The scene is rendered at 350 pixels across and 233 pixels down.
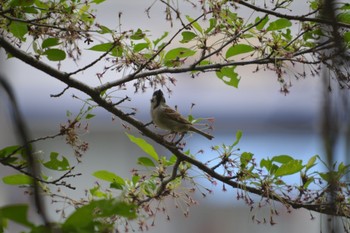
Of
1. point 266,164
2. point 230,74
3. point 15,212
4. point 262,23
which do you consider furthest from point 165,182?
point 15,212

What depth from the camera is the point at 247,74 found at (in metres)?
6.96

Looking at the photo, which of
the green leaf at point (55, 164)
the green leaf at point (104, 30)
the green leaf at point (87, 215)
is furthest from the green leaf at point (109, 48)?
the green leaf at point (87, 215)

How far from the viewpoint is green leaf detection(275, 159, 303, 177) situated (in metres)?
1.52

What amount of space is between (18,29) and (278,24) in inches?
27.3

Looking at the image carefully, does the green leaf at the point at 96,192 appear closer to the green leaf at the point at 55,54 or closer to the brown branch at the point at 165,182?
the brown branch at the point at 165,182

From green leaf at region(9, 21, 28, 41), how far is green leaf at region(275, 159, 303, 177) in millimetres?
766

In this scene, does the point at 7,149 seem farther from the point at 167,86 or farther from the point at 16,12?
the point at 167,86

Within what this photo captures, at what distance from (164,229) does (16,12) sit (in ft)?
15.7

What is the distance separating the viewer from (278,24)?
159cm

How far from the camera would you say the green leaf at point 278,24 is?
1583 mm

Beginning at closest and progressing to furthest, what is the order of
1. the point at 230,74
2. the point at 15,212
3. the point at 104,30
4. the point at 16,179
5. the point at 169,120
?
the point at 15,212 → the point at 16,179 → the point at 104,30 → the point at 230,74 → the point at 169,120

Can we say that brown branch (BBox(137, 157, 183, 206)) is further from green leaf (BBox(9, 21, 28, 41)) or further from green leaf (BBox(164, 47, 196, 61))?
green leaf (BBox(9, 21, 28, 41))

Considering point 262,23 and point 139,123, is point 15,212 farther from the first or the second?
point 262,23

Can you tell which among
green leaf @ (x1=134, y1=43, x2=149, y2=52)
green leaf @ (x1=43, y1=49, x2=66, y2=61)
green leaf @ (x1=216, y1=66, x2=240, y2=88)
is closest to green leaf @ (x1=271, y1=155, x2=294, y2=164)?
green leaf @ (x1=216, y1=66, x2=240, y2=88)
